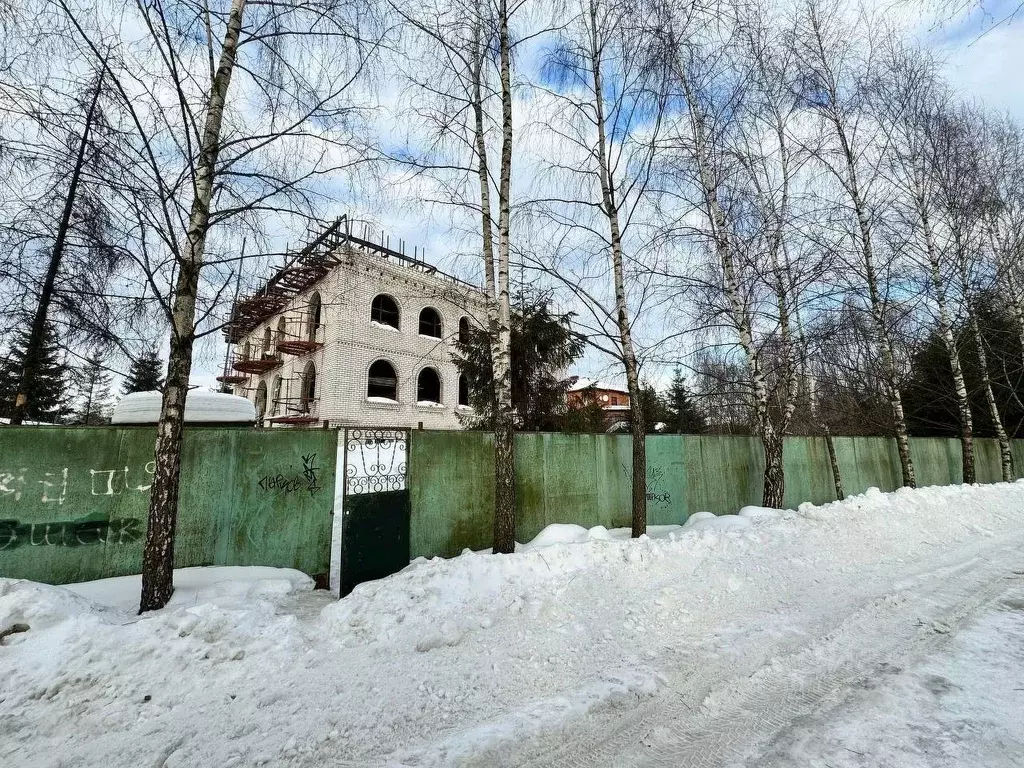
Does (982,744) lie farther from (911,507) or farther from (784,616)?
(911,507)

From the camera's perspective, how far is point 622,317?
268 inches

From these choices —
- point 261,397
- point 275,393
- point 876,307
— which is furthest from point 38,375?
point 876,307

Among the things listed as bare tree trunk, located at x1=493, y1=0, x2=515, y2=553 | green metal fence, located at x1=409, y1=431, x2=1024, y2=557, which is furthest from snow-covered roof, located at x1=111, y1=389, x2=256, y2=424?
bare tree trunk, located at x1=493, y1=0, x2=515, y2=553

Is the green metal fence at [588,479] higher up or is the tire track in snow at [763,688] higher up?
the green metal fence at [588,479]

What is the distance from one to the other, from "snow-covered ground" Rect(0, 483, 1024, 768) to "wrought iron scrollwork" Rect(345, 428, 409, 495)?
135 centimetres

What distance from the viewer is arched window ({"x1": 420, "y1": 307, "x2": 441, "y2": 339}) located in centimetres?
2094

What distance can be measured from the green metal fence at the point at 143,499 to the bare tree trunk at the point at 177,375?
983 mm

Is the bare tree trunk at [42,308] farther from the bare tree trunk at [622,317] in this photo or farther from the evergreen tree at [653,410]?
the evergreen tree at [653,410]

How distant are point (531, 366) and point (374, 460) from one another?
7025mm

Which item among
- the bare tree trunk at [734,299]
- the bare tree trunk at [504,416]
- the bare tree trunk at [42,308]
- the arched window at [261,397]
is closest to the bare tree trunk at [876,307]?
the bare tree trunk at [734,299]

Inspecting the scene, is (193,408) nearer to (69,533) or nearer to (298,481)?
(69,533)

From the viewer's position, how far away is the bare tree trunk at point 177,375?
396cm

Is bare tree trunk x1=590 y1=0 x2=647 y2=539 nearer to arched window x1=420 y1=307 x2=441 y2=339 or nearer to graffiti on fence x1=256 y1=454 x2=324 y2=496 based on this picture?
graffiti on fence x1=256 y1=454 x2=324 y2=496

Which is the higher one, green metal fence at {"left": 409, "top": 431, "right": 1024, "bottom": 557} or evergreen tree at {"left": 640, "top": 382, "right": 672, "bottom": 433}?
evergreen tree at {"left": 640, "top": 382, "right": 672, "bottom": 433}
